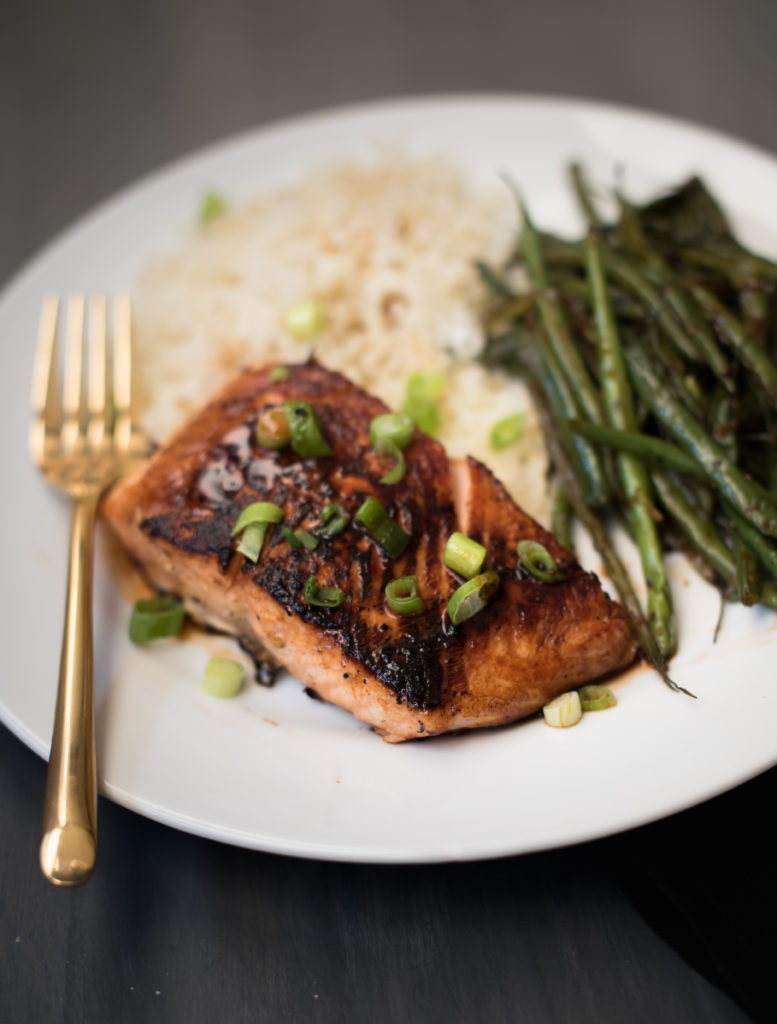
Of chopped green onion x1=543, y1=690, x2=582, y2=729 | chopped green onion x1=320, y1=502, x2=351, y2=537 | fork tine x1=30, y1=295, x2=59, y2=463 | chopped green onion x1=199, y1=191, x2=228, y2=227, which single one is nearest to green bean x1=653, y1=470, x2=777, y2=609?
chopped green onion x1=543, y1=690, x2=582, y2=729

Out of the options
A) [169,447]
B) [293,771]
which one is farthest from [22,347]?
[293,771]

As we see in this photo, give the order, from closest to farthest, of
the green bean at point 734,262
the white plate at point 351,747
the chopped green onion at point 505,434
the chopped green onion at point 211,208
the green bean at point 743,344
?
the white plate at point 351,747
the green bean at point 743,344
the green bean at point 734,262
the chopped green onion at point 505,434
the chopped green onion at point 211,208

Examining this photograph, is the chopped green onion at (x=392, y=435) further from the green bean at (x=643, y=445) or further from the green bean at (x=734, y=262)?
the green bean at (x=734, y=262)

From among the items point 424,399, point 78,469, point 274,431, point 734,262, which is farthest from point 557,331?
point 78,469

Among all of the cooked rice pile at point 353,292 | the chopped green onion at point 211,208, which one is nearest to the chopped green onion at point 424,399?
the cooked rice pile at point 353,292

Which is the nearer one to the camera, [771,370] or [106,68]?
[771,370]

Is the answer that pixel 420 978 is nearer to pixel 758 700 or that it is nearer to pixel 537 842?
pixel 537 842

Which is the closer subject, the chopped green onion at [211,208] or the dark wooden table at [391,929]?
the dark wooden table at [391,929]
